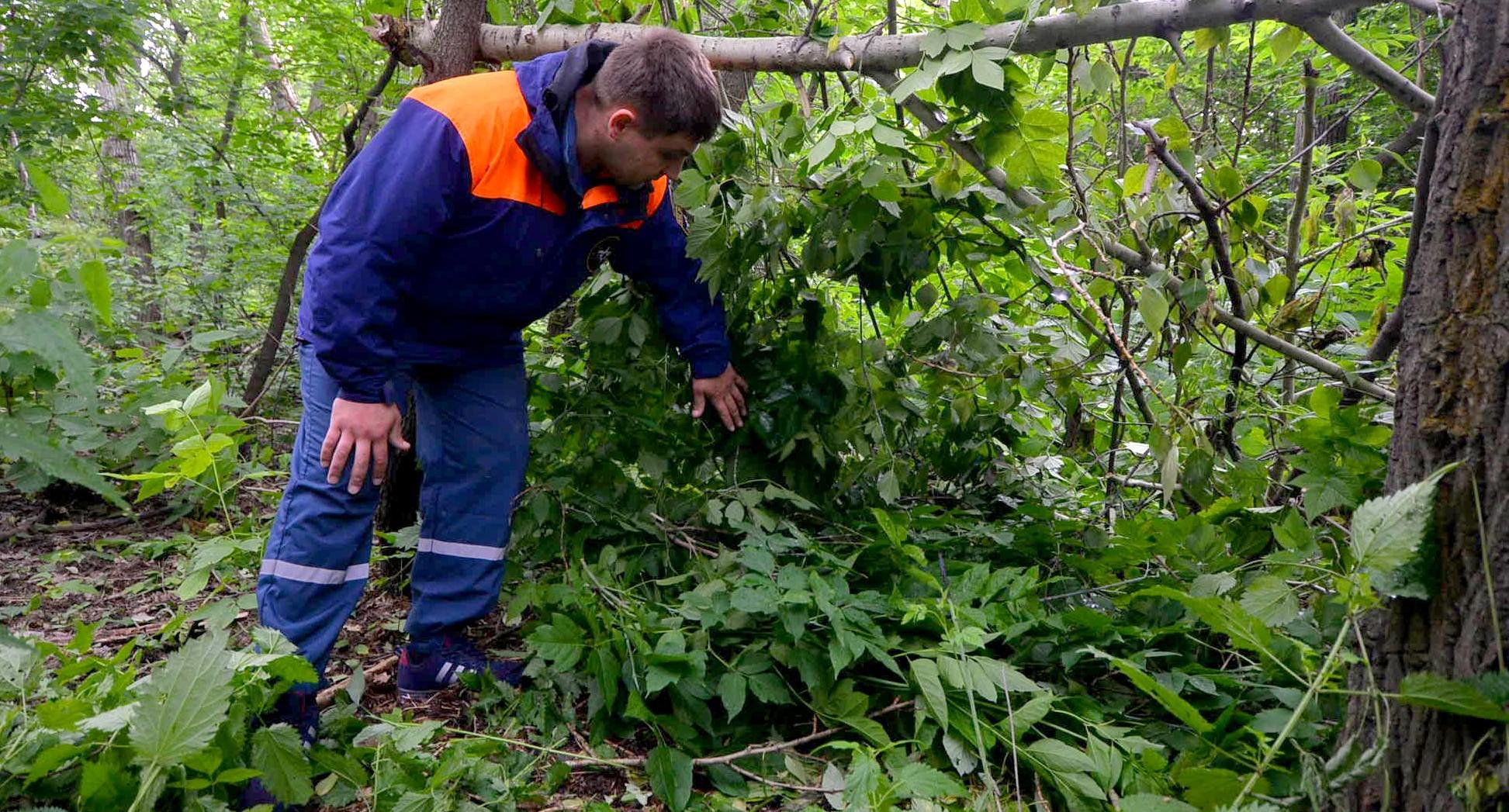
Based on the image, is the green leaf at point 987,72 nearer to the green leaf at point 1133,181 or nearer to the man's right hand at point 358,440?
the green leaf at point 1133,181

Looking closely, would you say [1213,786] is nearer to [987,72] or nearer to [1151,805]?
[1151,805]

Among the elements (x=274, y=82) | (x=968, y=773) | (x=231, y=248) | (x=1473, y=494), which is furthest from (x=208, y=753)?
(x=274, y=82)

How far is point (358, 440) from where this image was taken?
2119 mm

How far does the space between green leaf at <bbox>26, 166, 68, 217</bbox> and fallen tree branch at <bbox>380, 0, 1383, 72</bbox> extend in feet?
4.74

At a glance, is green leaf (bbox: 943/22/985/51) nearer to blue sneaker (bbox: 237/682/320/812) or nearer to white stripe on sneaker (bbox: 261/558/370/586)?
white stripe on sneaker (bbox: 261/558/370/586)

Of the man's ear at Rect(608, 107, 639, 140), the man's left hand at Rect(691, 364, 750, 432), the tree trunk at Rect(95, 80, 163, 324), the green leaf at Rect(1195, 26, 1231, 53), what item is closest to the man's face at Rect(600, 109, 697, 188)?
the man's ear at Rect(608, 107, 639, 140)

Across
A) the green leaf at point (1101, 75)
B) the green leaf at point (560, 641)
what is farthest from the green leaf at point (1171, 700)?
the green leaf at point (1101, 75)

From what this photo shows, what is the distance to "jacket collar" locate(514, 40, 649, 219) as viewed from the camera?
2188 mm

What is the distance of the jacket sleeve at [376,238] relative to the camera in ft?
6.68

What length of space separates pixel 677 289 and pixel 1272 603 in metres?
1.67

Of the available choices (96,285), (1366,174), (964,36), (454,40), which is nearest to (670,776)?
(96,285)

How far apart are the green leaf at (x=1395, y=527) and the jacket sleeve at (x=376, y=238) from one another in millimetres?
1913

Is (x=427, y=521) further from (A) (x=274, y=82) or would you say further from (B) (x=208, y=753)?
(A) (x=274, y=82)

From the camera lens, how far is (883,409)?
9.02 feet
